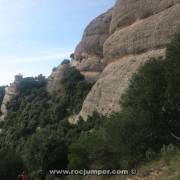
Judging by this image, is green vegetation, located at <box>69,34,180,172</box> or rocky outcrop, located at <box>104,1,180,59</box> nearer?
green vegetation, located at <box>69,34,180,172</box>

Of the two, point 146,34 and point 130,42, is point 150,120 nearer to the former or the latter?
point 146,34

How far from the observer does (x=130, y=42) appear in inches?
1107

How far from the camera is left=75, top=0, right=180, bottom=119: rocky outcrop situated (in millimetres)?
24000

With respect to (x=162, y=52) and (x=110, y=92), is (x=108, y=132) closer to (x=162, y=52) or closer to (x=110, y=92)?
(x=162, y=52)

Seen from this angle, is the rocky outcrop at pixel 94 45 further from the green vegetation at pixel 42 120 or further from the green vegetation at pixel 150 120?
the green vegetation at pixel 150 120

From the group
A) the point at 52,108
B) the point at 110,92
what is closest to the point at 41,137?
the point at 110,92

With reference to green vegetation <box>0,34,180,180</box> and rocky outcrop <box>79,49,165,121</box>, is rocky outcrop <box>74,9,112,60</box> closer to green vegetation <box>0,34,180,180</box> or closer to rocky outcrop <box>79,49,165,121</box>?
rocky outcrop <box>79,49,165,121</box>

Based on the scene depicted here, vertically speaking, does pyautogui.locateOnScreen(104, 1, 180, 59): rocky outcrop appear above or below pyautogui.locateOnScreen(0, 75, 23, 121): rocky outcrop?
above

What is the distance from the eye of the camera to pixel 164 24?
77.9ft

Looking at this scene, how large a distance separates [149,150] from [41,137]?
36.8 feet

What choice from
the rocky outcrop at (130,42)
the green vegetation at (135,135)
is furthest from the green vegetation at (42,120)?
the rocky outcrop at (130,42)

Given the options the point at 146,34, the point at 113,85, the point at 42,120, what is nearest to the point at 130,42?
the point at 146,34

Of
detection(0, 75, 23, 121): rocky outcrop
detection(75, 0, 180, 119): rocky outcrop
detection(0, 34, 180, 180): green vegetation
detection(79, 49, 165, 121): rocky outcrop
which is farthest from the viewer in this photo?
detection(0, 75, 23, 121): rocky outcrop

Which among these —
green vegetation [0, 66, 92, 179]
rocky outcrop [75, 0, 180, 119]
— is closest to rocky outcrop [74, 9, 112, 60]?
green vegetation [0, 66, 92, 179]
